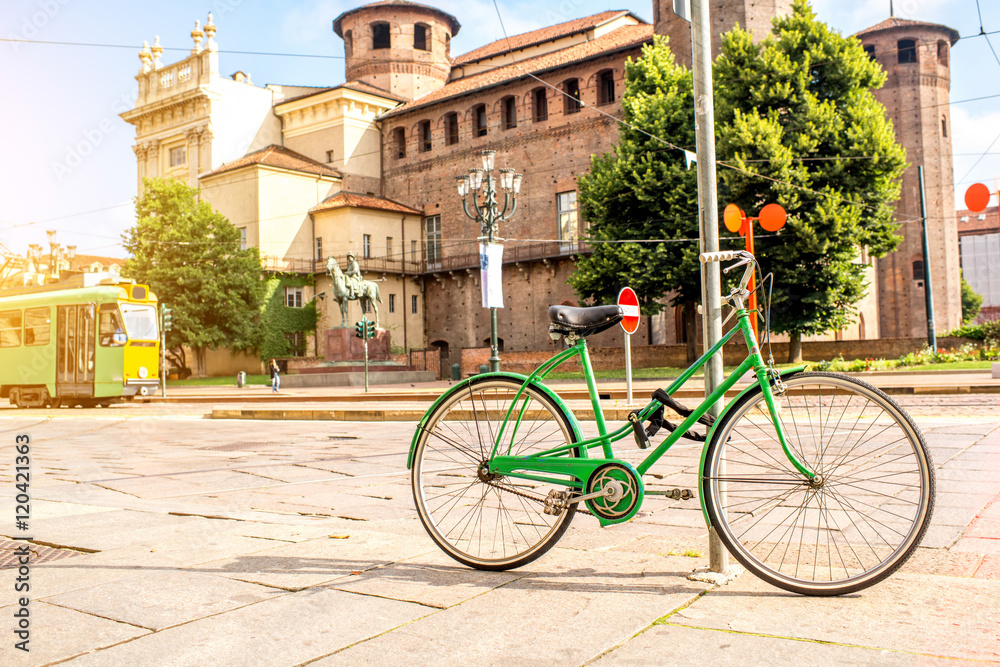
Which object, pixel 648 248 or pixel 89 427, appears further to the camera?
pixel 648 248

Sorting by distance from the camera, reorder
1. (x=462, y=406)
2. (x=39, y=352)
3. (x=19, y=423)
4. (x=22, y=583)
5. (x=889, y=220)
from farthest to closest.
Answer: (x=889, y=220) < (x=39, y=352) < (x=19, y=423) < (x=462, y=406) < (x=22, y=583)

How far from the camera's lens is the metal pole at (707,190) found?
10.6ft

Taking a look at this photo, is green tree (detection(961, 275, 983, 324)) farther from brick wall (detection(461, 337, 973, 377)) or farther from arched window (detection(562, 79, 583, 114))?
brick wall (detection(461, 337, 973, 377))

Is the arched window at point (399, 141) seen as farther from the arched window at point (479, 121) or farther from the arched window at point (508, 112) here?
the arched window at point (508, 112)

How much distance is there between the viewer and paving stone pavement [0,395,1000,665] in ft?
7.68

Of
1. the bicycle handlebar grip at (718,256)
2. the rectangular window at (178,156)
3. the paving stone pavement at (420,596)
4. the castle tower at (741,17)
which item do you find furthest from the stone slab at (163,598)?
the rectangular window at (178,156)

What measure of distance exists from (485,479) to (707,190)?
1542 mm

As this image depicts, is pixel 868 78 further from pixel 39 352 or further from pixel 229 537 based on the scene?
pixel 229 537

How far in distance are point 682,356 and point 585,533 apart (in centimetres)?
2999

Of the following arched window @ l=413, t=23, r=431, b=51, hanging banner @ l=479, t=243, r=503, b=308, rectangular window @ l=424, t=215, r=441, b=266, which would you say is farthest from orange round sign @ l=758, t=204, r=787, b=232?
arched window @ l=413, t=23, r=431, b=51

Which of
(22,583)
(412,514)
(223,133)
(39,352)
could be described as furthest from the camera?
(223,133)

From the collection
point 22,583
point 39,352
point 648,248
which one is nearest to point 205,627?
point 22,583

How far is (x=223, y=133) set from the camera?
161 feet

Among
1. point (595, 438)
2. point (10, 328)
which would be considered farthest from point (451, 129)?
point (595, 438)
